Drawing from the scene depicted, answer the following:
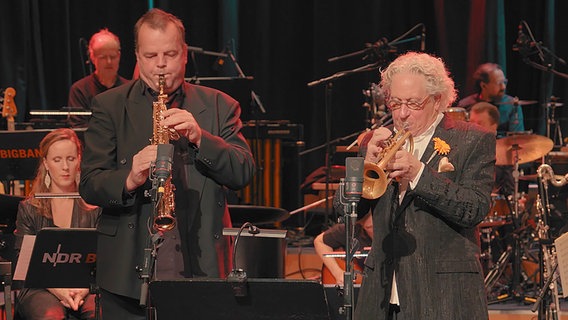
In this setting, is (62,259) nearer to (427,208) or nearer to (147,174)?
(147,174)

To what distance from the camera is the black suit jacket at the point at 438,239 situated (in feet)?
10.7

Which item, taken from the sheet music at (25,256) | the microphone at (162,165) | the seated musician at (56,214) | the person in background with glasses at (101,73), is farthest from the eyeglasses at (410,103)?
the person in background with glasses at (101,73)

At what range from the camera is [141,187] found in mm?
3393

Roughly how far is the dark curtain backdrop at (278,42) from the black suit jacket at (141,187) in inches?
234

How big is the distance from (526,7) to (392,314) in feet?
22.0

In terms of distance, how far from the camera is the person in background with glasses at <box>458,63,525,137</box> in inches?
337

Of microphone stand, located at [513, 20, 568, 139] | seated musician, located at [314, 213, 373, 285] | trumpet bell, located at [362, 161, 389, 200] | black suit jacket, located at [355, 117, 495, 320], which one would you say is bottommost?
seated musician, located at [314, 213, 373, 285]

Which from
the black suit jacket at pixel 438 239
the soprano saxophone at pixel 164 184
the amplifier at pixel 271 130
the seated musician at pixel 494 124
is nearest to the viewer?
the soprano saxophone at pixel 164 184

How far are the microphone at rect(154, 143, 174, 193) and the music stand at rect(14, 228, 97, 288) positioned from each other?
58.0 inches

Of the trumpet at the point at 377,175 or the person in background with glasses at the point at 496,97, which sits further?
the person in background with glasses at the point at 496,97

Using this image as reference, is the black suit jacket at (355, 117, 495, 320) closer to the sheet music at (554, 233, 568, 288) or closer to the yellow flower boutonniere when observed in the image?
the yellow flower boutonniere

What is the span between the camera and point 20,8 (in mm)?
9633

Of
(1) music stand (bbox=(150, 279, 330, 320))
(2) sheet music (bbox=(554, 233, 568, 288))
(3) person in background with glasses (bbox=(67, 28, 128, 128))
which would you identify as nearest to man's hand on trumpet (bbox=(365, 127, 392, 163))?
(1) music stand (bbox=(150, 279, 330, 320))

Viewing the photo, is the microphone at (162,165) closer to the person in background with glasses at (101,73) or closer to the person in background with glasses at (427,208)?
the person in background with glasses at (427,208)
